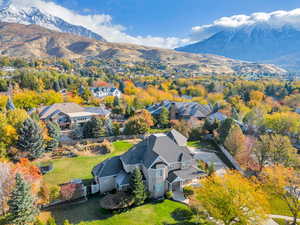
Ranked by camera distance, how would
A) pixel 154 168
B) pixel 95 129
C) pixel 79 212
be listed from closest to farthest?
pixel 79 212 < pixel 154 168 < pixel 95 129

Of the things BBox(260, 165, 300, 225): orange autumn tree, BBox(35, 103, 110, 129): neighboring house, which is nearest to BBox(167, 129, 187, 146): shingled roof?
BBox(260, 165, 300, 225): orange autumn tree

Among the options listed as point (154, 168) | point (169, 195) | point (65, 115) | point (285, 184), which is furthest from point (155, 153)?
point (65, 115)

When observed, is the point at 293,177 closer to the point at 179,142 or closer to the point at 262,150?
the point at 262,150

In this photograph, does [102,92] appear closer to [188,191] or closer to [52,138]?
[52,138]

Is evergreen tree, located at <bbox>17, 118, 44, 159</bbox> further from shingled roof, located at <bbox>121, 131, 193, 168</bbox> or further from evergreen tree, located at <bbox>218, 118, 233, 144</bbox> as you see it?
evergreen tree, located at <bbox>218, 118, 233, 144</bbox>

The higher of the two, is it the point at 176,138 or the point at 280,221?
the point at 176,138

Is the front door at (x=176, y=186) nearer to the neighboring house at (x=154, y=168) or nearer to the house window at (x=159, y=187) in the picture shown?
the neighboring house at (x=154, y=168)
